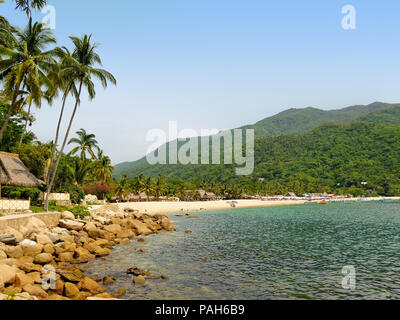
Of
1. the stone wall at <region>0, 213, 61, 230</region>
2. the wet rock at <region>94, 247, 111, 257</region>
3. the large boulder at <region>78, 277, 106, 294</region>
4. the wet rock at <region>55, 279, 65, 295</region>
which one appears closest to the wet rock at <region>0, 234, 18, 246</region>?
the stone wall at <region>0, 213, 61, 230</region>

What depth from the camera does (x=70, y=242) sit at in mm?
21812

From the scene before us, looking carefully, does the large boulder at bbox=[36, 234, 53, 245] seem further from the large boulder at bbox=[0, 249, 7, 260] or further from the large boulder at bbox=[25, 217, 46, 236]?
the large boulder at bbox=[0, 249, 7, 260]

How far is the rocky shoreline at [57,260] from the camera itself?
40.3 feet

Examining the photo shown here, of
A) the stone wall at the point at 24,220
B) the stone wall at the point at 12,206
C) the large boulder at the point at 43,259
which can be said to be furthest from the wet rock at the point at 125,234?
the large boulder at the point at 43,259

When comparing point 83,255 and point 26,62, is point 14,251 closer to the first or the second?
point 83,255

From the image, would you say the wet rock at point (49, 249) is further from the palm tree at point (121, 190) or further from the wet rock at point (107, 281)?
the palm tree at point (121, 190)

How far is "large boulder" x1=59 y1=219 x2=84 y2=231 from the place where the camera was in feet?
86.3

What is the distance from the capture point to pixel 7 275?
12281mm

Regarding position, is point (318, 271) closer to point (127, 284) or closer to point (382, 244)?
point (127, 284)

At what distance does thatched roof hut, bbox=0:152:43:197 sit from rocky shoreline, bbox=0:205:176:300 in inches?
197

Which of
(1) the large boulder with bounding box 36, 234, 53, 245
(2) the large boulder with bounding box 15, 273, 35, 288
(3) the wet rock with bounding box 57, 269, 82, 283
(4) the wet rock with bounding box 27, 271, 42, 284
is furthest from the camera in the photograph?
(1) the large boulder with bounding box 36, 234, 53, 245

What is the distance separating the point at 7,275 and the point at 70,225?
47.8 ft

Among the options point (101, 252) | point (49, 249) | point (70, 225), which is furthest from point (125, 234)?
point (49, 249)
